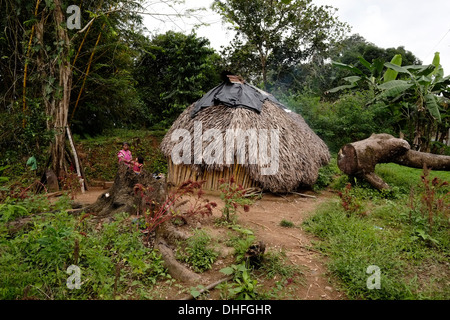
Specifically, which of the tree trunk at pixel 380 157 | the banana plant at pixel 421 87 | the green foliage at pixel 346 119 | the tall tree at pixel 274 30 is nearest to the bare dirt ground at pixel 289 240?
the tree trunk at pixel 380 157

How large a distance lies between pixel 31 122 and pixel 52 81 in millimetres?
946

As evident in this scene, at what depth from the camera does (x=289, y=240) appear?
3.25 m

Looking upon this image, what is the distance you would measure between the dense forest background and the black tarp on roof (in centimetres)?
151

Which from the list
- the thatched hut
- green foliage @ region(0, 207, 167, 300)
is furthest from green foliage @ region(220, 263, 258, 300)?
the thatched hut

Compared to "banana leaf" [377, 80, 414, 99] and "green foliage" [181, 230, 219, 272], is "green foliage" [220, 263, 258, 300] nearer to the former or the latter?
"green foliage" [181, 230, 219, 272]

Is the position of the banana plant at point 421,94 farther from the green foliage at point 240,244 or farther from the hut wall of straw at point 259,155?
the green foliage at point 240,244

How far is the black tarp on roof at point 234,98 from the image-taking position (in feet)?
19.8

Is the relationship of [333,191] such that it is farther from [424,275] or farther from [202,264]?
[202,264]

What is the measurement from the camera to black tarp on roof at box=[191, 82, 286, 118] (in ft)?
19.8

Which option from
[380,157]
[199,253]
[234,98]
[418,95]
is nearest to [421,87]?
[418,95]

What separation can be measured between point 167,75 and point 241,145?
23.1 ft

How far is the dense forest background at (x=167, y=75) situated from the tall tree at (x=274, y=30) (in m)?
0.06

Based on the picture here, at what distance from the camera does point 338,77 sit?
15219 millimetres
